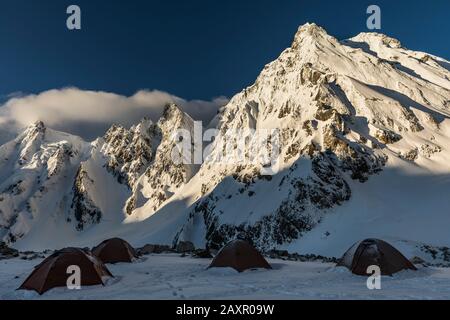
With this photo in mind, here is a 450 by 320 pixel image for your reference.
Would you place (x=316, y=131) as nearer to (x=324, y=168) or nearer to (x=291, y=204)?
(x=324, y=168)

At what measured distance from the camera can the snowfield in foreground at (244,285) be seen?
49.8ft

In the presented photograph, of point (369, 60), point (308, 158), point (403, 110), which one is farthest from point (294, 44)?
point (308, 158)

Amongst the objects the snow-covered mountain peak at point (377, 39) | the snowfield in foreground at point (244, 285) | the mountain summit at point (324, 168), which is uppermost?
the snow-covered mountain peak at point (377, 39)

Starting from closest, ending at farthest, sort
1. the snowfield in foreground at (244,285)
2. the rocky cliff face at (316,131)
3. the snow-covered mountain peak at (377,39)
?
1. the snowfield in foreground at (244,285)
2. the rocky cliff face at (316,131)
3. the snow-covered mountain peak at (377,39)

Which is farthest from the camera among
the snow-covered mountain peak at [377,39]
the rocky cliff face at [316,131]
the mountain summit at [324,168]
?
the snow-covered mountain peak at [377,39]

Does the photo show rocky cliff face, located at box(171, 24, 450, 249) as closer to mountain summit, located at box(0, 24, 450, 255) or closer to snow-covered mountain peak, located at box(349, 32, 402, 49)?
mountain summit, located at box(0, 24, 450, 255)

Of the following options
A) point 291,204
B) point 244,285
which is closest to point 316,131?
point 291,204

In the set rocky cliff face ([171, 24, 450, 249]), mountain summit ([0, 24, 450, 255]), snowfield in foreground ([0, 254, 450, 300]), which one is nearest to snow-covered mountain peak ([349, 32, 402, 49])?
mountain summit ([0, 24, 450, 255])

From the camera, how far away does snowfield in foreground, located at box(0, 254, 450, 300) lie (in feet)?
49.8

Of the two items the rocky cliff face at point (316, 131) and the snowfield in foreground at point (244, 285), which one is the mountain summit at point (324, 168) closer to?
the rocky cliff face at point (316, 131)

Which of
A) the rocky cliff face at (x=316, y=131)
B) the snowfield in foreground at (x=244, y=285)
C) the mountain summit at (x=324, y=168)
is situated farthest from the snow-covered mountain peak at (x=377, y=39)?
the snowfield in foreground at (x=244, y=285)

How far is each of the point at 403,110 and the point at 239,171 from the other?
114 ft

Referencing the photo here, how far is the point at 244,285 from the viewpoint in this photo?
57.7ft
